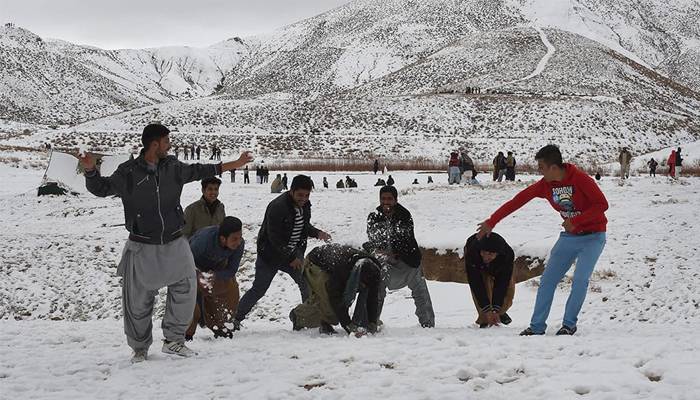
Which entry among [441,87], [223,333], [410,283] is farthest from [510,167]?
[441,87]

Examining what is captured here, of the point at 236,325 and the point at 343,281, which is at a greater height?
the point at 343,281

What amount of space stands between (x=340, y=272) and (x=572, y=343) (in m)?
2.40

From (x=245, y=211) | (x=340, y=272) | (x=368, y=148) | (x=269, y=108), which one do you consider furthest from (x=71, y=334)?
(x=269, y=108)

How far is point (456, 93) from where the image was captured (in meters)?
73.6

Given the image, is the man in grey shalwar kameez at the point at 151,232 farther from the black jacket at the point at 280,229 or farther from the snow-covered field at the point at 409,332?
the black jacket at the point at 280,229

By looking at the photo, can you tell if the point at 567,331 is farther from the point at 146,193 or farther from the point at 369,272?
the point at 146,193

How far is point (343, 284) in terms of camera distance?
6504 millimetres

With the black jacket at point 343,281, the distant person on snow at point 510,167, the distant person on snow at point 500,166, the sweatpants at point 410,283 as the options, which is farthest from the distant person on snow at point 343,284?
the distant person on snow at point 510,167

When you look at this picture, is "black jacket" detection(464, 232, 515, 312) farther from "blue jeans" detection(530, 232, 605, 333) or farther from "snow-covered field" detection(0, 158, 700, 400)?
"blue jeans" detection(530, 232, 605, 333)

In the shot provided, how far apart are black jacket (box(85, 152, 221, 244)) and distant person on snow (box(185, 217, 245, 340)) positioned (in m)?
1.13

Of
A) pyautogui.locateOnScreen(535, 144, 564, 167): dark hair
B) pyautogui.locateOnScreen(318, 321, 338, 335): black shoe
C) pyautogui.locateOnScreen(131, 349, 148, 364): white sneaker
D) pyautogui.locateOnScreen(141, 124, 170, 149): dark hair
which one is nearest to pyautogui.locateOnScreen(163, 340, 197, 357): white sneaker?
pyautogui.locateOnScreen(131, 349, 148, 364): white sneaker

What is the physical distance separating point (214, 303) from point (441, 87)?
77.8 meters

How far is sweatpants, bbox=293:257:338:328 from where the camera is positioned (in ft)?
21.8

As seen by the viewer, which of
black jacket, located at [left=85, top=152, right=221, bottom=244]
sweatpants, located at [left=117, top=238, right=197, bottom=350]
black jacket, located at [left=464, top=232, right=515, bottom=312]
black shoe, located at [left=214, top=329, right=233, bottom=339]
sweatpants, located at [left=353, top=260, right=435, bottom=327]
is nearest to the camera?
black jacket, located at [left=85, top=152, right=221, bottom=244]
